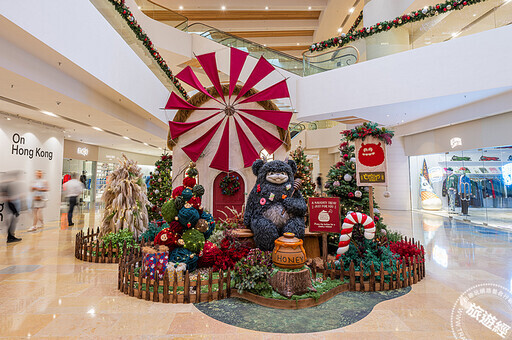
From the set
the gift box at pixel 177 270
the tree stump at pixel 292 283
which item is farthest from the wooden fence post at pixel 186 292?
the tree stump at pixel 292 283

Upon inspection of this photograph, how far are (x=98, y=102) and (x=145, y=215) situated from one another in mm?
3210

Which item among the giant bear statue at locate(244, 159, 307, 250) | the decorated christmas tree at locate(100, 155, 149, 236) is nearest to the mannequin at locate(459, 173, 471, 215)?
the giant bear statue at locate(244, 159, 307, 250)

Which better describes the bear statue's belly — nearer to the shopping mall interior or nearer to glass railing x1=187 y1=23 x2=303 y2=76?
the shopping mall interior

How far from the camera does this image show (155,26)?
32.7 feet

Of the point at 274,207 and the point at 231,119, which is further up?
the point at 231,119

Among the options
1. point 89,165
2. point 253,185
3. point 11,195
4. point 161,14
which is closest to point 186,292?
point 253,185

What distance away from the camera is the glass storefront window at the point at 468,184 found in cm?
848

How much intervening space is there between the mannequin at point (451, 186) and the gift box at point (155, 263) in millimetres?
10854

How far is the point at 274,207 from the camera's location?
4.25 metres

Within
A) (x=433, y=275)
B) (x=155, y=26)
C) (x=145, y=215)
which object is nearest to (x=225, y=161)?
(x=145, y=215)

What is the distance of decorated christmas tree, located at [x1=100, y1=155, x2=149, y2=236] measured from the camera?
17.0ft

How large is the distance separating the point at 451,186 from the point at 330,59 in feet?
22.6

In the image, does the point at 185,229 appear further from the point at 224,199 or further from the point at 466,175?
the point at 466,175

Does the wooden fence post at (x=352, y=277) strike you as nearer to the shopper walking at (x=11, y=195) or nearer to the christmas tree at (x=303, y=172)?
the christmas tree at (x=303, y=172)
